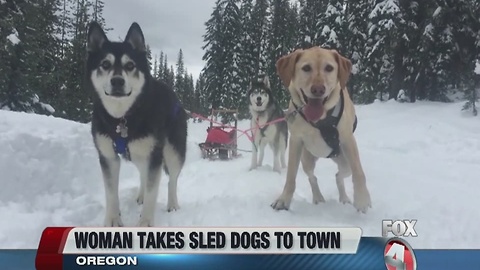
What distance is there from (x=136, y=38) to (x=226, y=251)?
1158 mm

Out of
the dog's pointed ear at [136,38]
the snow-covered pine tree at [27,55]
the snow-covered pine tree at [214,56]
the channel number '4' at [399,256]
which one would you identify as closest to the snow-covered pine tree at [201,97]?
the snow-covered pine tree at [214,56]

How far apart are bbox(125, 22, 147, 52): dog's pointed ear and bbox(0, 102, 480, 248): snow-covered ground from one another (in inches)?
21.2

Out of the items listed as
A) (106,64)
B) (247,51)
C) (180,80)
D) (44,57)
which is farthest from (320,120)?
(44,57)

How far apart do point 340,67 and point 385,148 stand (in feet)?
1.86

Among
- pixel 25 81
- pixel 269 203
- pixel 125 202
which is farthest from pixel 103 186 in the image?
pixel 269 203

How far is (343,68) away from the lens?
2.41 metres

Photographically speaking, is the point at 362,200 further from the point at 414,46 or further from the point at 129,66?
the point at 129,66

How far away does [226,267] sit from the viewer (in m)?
2.23

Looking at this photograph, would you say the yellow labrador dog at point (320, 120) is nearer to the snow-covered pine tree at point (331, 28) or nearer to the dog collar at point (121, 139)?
the snow-covered pine tree at point (331, 28)

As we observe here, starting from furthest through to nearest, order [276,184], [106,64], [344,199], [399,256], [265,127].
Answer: [265,127] < [276,184] < [344,199] < [399,256] < [106,64]

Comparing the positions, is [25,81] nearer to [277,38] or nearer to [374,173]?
[277,38]

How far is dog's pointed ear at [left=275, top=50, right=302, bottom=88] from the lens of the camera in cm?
241


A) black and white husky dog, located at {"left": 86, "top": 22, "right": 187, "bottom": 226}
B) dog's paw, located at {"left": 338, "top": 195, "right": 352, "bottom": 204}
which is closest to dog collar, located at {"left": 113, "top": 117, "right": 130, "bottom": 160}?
black and white husky dog, located at {"left": 86, "top": 22, "right": 187, "bottom": 226}

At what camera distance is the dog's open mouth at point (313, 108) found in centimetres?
242
